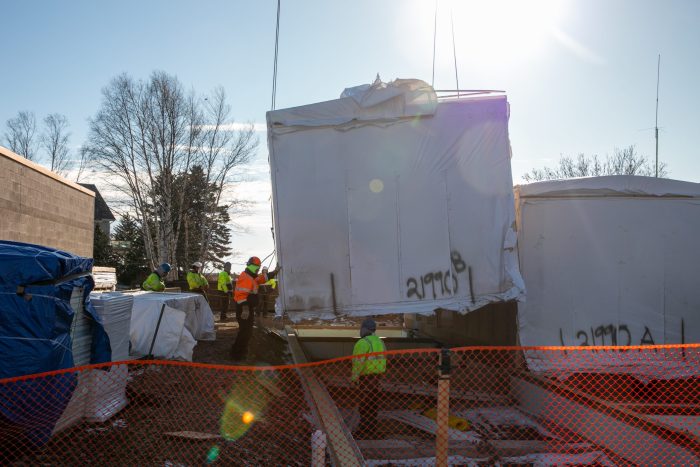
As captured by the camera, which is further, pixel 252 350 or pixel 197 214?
pixel 197 214

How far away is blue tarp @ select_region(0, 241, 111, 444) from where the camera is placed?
493 cm

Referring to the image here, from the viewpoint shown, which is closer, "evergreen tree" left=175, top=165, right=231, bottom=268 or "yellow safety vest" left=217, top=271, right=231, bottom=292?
"yellow safety vest" left=217, top=271, right=231, bottom=292

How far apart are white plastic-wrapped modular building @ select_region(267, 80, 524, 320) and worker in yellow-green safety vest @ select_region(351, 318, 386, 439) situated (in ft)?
2.27

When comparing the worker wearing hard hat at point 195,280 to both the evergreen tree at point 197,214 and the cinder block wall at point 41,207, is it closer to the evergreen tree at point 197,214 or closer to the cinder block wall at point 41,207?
the cinder block wall at point 41,207

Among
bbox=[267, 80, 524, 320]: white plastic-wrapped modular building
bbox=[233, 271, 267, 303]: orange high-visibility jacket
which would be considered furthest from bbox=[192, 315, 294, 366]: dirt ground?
bbox=[267, 80, 524, 320]: white plastic-wrapped modular building

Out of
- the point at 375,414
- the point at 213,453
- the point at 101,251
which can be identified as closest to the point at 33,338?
the point at 213,453

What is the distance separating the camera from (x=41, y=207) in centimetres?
1422

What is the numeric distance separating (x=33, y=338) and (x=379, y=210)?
4.60 m

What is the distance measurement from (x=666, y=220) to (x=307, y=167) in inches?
226

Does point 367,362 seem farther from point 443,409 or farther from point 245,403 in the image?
point 443,409

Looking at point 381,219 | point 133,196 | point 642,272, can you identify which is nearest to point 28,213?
point 381,219

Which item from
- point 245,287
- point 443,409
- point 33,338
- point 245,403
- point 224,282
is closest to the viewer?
point 443,409

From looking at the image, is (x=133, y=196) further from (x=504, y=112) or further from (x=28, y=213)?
(x=504, y=112)

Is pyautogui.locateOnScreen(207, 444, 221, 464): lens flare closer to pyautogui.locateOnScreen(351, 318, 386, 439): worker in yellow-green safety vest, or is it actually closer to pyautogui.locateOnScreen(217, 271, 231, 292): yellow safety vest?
pyautogui.locateOnScreen(351, 318, 386, 439): worker in yellow-green safety vest
